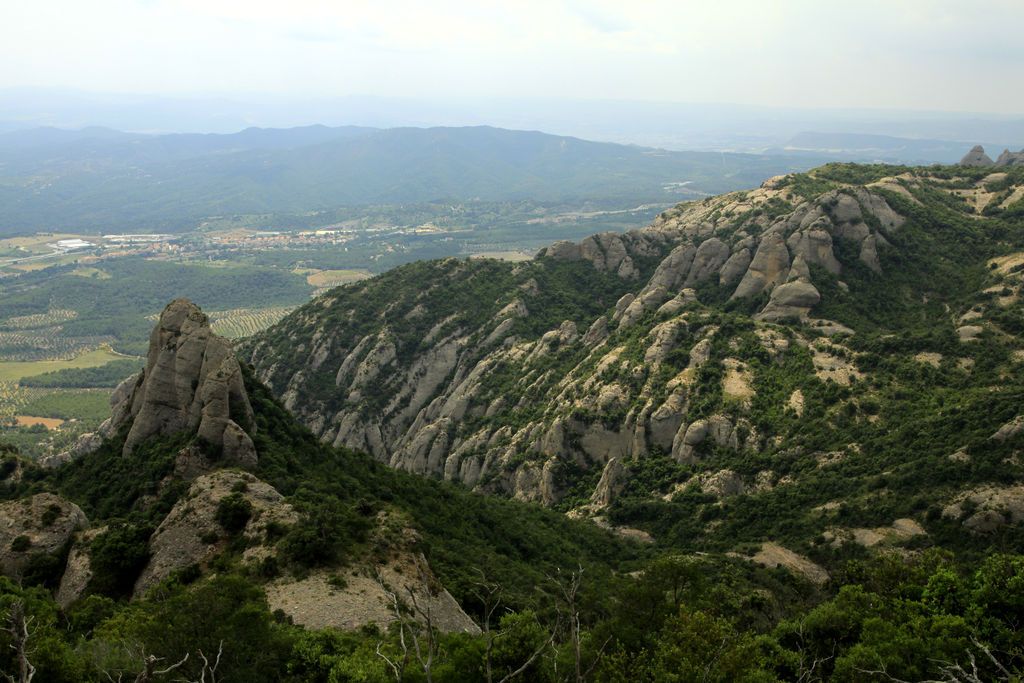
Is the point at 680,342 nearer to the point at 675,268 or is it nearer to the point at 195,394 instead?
the point at 675,268

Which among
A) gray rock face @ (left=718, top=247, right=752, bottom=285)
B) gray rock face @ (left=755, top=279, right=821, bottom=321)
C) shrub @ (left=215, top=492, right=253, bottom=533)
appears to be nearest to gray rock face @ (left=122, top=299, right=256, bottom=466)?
shrub @ (left=215, top=492, right=253, bottom=533)

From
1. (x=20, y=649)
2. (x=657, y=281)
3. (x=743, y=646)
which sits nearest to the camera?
(x=20, y=649)

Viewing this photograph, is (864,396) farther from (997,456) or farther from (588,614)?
(588,614)

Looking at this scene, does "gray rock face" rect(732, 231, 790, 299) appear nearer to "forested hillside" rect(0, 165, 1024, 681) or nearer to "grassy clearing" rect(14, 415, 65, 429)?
"forested hillside" rect(0, 165, 1024, 681)

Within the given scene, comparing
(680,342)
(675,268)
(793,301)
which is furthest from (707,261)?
(680,342)

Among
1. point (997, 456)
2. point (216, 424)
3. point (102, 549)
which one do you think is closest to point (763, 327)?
point (997, 456)
